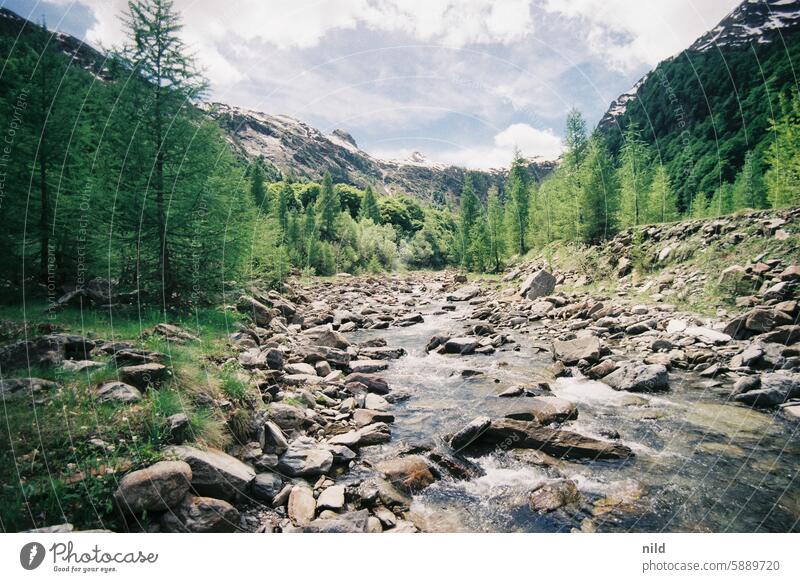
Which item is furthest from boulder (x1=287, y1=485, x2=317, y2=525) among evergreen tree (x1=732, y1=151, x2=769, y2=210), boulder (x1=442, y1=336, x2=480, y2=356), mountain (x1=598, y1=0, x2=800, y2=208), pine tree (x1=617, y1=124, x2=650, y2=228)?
mountain (x1=598, y1=0, x2=800, y2=208)

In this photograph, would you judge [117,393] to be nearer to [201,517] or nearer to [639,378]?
[201,517]

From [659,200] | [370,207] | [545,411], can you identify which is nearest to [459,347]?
[545,411]

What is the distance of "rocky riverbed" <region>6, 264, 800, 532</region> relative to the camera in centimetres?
570

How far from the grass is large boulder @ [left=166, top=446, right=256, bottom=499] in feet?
1.28

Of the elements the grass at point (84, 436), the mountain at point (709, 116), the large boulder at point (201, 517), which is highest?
the mountain at point (709, 116)

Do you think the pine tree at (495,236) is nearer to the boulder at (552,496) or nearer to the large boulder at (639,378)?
the large boulder at (639,378)

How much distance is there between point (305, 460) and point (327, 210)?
70.4m

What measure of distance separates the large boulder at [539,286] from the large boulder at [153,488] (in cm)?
2827

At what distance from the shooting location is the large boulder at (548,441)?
778 centimetres

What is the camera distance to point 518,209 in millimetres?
56562

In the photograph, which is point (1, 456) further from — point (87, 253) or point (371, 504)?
point (87, 253)
